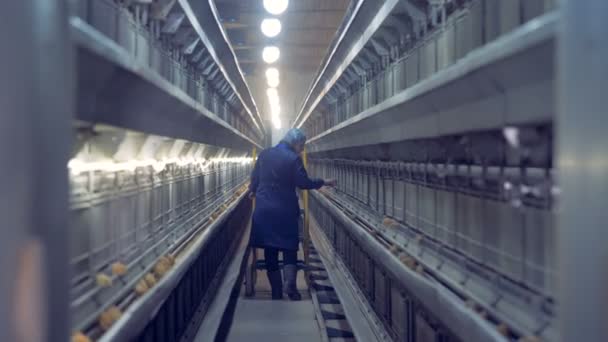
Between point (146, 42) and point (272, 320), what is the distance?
351cm

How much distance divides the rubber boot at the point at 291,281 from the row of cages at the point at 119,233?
1737mm

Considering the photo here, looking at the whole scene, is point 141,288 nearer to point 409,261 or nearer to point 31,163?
point 409,261

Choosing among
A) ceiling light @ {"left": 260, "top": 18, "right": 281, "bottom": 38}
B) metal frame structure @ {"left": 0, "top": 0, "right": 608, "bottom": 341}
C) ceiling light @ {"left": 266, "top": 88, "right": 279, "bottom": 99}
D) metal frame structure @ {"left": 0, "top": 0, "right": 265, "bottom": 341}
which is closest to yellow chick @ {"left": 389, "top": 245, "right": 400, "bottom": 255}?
metal frame structure @ {"left": 0, "top": 0, "right": 608, "bottom": 341}

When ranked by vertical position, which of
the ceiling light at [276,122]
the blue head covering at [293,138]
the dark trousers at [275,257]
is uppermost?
the ceiling light at [276,122]

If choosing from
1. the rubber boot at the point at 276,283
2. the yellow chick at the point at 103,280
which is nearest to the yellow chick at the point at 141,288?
the yellow chick at the point at 103,280

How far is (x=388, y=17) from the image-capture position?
4.57m

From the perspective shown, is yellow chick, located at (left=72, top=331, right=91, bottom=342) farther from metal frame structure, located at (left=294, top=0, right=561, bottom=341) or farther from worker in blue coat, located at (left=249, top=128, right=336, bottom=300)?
worker in blue coat, located at (left=249, top=128, right=336, bottom=300)

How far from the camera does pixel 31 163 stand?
1.67 metres

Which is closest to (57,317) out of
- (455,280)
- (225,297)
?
(455,280)

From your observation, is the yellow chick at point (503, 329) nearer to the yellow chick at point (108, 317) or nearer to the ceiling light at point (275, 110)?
the yellow chick at point (108, 317)

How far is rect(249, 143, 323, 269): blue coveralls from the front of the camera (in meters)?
7.26

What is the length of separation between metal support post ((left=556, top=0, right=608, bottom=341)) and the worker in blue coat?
5.69 meters

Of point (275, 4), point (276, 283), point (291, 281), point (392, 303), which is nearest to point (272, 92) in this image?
point (275, 4)

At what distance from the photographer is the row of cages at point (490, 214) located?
87.9 inches
